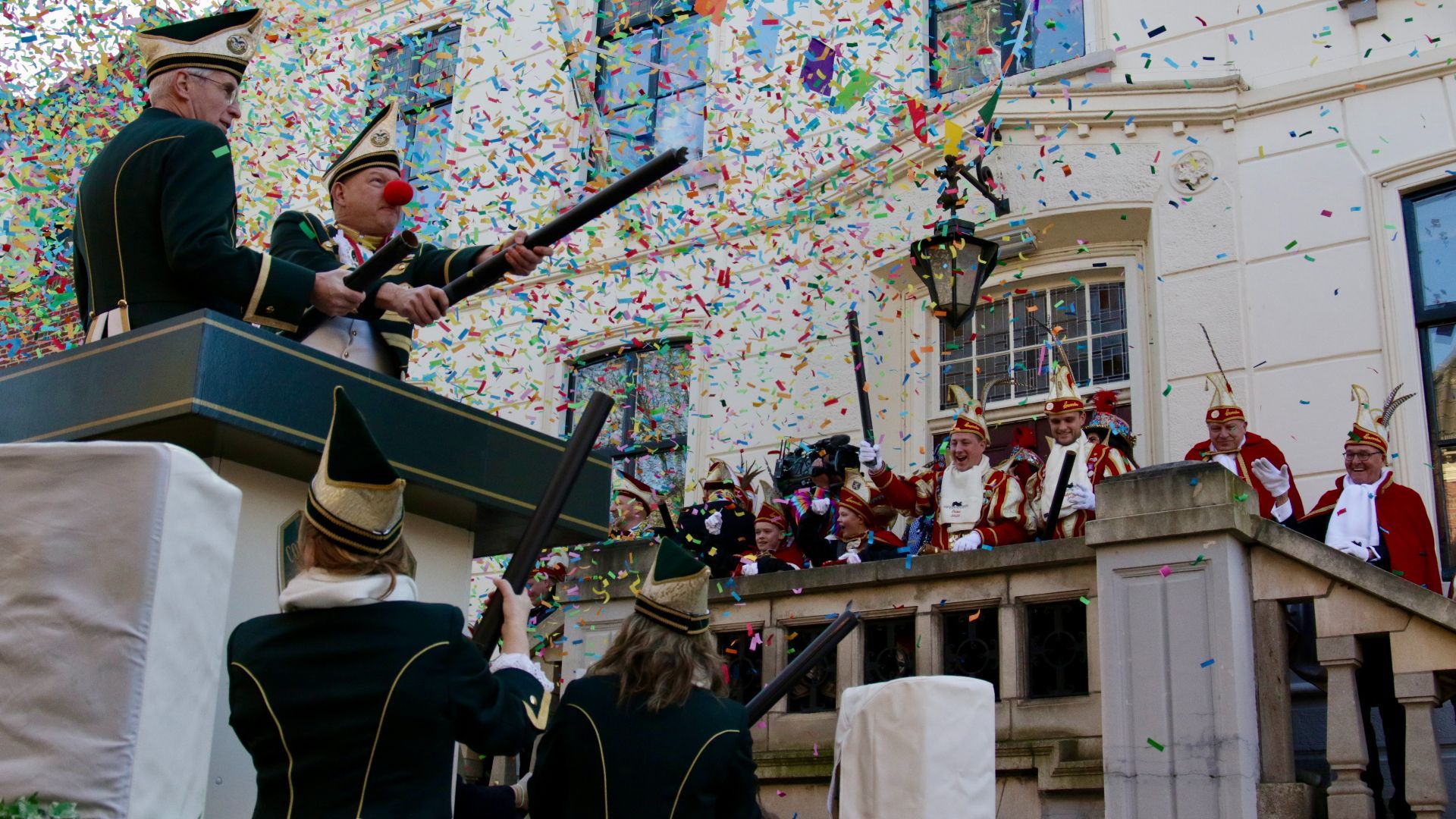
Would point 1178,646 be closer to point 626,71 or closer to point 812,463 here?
point 812,463

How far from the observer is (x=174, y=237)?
426 centimetres

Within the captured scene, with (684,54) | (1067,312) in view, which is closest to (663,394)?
(684,54)

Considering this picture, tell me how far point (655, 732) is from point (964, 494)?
599 centimetres

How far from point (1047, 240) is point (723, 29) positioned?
4653 millimetres

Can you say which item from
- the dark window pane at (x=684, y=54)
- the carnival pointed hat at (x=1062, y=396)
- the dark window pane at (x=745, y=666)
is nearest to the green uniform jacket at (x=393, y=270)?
the dark window pane at (x=745, y=666)

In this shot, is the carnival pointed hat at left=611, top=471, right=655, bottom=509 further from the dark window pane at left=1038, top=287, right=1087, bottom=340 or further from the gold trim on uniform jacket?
the gold trim on uniform jacket

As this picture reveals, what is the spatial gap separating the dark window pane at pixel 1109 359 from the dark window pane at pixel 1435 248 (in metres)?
2.26

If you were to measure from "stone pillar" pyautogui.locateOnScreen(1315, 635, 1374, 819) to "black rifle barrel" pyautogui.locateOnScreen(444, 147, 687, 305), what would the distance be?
14.3 ft

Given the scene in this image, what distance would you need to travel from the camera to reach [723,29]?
50.8 ft

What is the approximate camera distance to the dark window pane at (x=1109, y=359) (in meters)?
12.2

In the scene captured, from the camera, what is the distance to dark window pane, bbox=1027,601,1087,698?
25.8 ft

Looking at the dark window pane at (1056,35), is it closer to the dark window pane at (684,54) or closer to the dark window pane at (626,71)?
the dark window pane at (684,54)

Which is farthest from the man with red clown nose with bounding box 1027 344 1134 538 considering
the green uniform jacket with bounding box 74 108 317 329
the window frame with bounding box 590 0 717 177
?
the window frame with bounding box 590 0 717 177

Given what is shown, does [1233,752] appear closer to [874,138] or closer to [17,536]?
[17,536]
